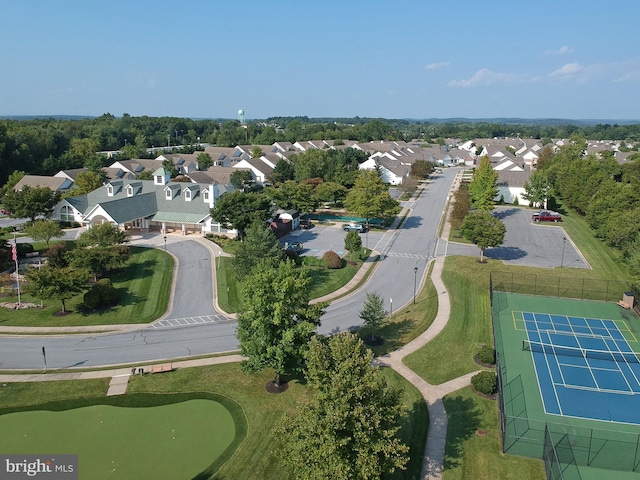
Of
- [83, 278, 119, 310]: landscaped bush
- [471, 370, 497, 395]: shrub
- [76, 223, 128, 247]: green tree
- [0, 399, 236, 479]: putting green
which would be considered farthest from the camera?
[76, 223, 128, 247]: green tree

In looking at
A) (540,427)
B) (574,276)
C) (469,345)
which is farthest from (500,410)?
(574,276)

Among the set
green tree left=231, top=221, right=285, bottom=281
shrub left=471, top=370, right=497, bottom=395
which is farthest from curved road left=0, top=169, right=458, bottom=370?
shrub left=471, top=370, right=497, bottom=395

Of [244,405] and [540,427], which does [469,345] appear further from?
[244,405]

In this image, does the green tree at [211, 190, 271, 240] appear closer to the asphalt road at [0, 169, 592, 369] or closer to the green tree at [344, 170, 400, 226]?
the asphalt road at [0, 169, 592, 369]

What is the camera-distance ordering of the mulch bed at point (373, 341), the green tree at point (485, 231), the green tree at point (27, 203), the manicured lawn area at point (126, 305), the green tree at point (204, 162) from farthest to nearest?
the green tree at point (204, 162), the green tree at point (27, 203), the green tree at point (485, 231), the manicured lawn area at point (126, 305), the mulch bed at point (373, 341)

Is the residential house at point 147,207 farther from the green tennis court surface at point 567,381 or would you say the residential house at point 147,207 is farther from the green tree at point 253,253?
the green tennis court surface at point 567,381

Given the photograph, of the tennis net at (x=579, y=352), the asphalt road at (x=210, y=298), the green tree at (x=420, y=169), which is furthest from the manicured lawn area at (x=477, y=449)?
the green tree at (x=420, y=169)
